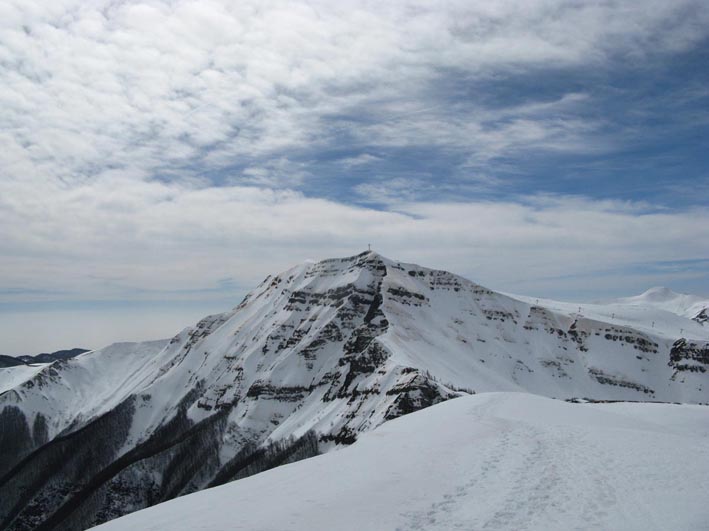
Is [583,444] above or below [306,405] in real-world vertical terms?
above

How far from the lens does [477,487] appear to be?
22312mm

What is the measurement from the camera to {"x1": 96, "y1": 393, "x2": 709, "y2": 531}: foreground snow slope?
1905 centimetres

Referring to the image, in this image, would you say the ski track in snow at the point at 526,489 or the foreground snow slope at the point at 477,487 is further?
the foreground snow slope at the point at 477,487

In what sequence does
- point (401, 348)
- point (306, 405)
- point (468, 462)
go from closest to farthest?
point (468, 462), point (401, 348), point (306, 405)

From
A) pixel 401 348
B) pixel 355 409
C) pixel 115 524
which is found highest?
pixel 115 524

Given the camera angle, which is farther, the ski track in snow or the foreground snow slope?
the foreground snow slope

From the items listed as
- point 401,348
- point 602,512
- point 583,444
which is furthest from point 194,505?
point 401,348

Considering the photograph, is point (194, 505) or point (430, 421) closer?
point (194, 505)

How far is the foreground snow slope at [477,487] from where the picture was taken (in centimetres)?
1905

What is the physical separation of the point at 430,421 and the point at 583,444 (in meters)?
12.3

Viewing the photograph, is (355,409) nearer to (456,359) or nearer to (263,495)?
(456,359)

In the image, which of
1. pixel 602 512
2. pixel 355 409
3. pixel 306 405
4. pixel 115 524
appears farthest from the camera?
pixel 306 405

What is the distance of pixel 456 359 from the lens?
19000cm

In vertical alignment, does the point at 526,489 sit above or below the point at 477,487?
above
